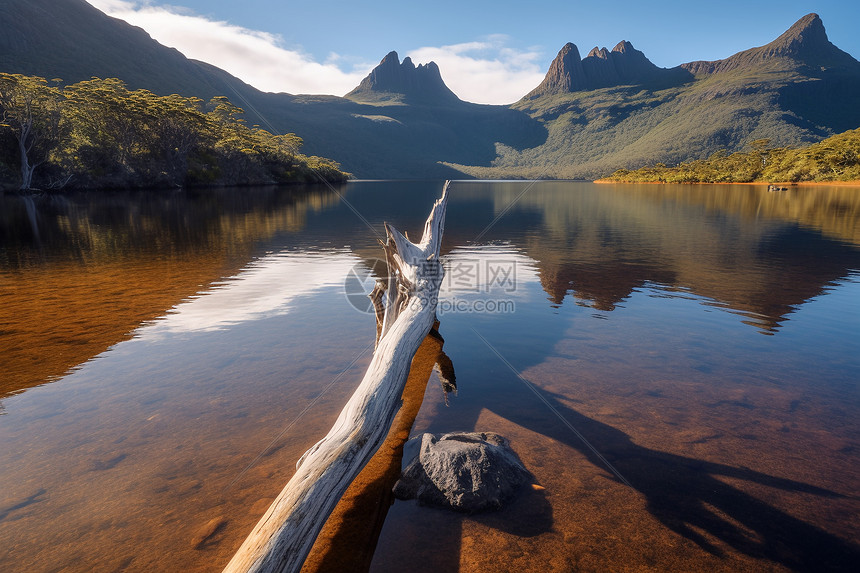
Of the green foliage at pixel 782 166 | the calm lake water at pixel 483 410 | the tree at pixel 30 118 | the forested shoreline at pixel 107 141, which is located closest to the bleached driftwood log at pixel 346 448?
the calm lake water at pixel 483 410

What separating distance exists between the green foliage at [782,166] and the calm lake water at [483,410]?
255 ft

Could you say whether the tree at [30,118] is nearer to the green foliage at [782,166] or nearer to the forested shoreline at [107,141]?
the forested shoreline at [107,141]

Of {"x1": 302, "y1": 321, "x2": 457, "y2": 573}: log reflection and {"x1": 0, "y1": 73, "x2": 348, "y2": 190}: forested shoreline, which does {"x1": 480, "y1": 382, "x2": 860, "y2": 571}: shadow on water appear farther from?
{"x1": 0, "y1": 73, "x2": 348, "y2": 190}: forested shoreline

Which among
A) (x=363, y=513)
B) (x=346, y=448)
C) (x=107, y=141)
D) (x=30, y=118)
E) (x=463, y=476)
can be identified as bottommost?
(x=363, y=513)

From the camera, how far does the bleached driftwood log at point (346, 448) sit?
275 centimetres

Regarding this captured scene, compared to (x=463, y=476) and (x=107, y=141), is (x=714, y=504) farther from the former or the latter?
(x=107, y=141)

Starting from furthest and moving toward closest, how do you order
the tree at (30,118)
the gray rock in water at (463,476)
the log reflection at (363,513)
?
the tree at (30,118), the gray rock in water at (463,476), the log reflection at (363,513)

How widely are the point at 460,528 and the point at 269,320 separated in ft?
23.2

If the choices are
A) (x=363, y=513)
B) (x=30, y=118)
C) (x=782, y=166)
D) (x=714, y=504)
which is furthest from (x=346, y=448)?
(x=782, y=166)

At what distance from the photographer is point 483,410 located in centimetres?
582

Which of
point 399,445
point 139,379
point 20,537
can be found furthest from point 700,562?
point 139,379

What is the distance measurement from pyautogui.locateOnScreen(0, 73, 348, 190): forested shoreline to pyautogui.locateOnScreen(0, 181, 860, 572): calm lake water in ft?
195

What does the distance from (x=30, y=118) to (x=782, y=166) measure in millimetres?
120472

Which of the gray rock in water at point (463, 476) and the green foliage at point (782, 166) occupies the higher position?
the green foliage at point (782, 166)
